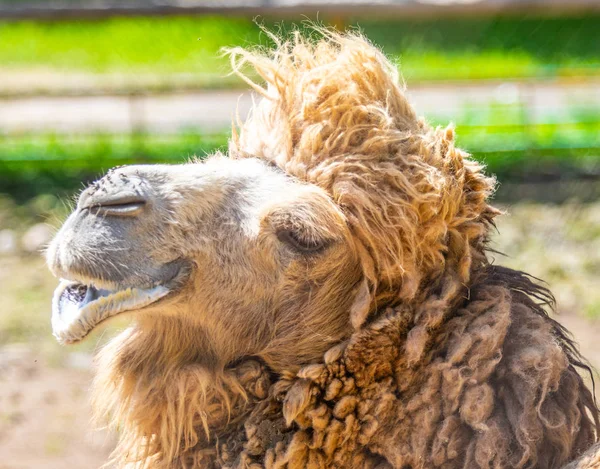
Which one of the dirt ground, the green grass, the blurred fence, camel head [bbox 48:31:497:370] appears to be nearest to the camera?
camel head [bbox 48:31:497:370]

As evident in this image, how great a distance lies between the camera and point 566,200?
27.8ft

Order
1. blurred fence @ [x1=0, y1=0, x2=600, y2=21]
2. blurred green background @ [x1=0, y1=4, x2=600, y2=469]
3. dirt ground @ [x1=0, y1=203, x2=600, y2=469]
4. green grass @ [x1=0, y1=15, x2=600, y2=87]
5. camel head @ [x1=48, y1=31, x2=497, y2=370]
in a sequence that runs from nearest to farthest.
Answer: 1. camel head @ [x1=48, y1=31, x2=497, y2=370]
2. dirt ground @ [x1=0, y1=203, x2=600, y2=469]
3. blurred green background @ [x1=0, y1=4, x2=600, y2=469]
4. blurred fence @ [x1=0, y1=0, x2=600, y2=21]
5. green grass @ [x1=0, y1=15, x2=600, y2=87]

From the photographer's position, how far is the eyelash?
273 cm

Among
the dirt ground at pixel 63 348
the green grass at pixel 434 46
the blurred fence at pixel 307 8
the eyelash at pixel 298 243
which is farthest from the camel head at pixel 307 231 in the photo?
the green grass at pixel 434 46

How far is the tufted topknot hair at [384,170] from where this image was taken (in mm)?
2736

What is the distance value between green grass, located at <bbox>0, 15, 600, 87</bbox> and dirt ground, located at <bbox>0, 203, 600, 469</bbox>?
2316 mm

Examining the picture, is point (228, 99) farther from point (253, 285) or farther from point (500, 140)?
point (253, 285)

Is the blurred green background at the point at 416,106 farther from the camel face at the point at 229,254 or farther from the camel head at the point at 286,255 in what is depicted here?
the camel face at the point at 229,254

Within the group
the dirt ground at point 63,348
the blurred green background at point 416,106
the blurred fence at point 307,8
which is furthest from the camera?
the blurred fence at point 307,8

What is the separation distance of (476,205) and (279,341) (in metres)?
0.71

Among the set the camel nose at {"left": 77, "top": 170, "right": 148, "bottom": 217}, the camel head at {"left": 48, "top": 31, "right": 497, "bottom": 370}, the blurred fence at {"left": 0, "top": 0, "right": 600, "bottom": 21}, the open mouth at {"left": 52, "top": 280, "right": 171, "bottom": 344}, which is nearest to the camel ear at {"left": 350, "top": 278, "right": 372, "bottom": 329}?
the camel head at {"left": 48, "top": 31, "right": 497, "bottom": 370}

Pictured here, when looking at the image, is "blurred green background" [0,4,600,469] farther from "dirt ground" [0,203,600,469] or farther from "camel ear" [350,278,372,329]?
"camel ear" [350,278,372,329]

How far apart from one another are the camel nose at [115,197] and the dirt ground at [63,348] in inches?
69.3

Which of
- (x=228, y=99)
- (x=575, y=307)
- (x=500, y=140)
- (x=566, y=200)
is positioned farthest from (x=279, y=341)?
(x=228, y=99)
